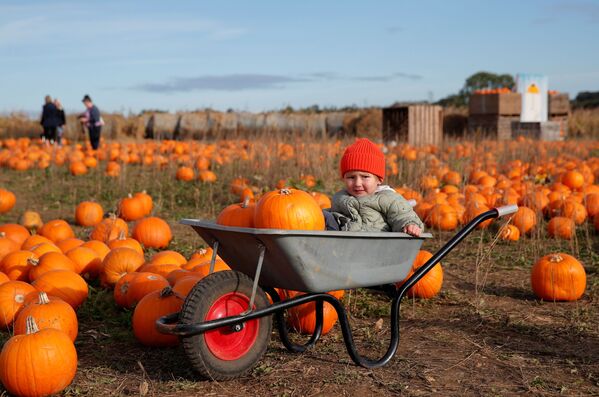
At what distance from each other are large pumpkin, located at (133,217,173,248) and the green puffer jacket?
119 inches

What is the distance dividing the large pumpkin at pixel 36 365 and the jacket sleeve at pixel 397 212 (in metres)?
1.73

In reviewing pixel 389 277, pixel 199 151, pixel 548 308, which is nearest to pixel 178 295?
pixel 389 277

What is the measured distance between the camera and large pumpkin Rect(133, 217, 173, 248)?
245 inches

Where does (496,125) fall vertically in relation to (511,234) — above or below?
above

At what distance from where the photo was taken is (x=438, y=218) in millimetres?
6918

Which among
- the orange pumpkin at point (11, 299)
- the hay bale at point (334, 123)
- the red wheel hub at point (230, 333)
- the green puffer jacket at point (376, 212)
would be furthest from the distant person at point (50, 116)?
the red wheel hub at point (230, 333)

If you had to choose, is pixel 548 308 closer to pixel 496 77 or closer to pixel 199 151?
pixel 199 151

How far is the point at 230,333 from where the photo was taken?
3.12 m

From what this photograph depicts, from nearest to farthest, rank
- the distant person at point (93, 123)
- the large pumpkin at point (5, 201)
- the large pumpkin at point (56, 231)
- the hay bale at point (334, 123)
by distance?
the large pumpkin at point (56, 231) → the large pumpkin at point (5, 201) → the distant person at point (93, 123) → the hay bale at point (334, 123)

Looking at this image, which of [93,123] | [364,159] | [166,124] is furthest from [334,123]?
[364,159]

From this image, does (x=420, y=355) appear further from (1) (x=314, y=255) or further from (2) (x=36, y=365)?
(2) (x=36, y=365)

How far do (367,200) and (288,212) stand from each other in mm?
551

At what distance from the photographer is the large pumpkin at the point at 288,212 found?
10.6 feet

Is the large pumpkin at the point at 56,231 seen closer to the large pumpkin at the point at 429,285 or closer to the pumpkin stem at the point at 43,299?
the pumpkin stem at the point at 43,299
